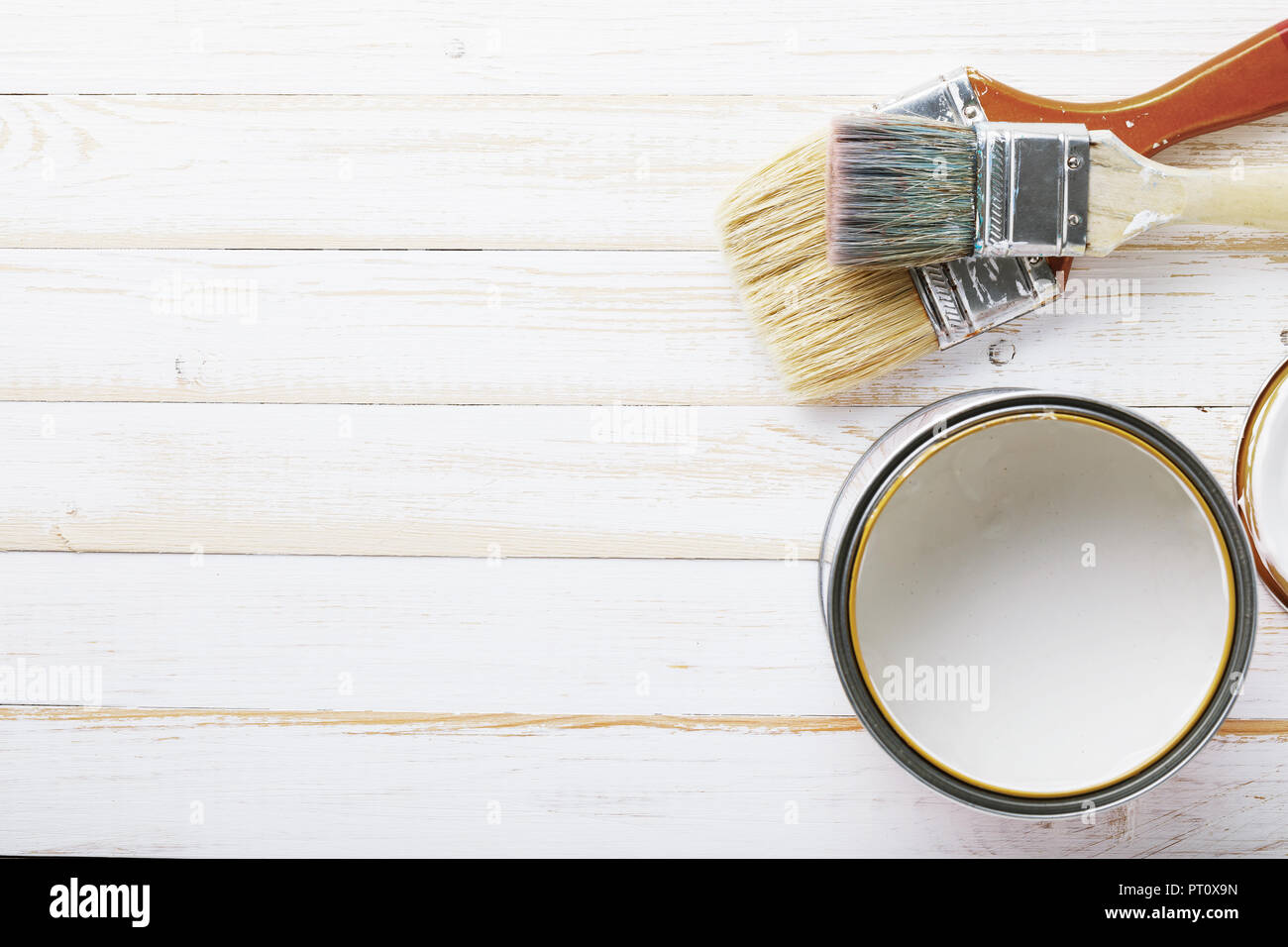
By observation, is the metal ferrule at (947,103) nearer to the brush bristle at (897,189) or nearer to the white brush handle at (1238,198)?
the brush bristle at (897,189)

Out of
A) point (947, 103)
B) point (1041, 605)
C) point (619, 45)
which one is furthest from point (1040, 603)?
point (619, 45)

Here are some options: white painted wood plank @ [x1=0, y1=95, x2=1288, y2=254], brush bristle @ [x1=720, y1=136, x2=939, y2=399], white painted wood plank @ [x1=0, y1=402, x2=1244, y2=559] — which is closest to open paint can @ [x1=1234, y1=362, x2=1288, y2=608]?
white painted wood plank @ [x1=0, y1=402, x2=1244, y2=559]

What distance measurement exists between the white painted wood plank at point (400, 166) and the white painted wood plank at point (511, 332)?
0.06 feet

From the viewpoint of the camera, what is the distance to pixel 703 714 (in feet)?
2.41

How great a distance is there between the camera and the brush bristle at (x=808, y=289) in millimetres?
673

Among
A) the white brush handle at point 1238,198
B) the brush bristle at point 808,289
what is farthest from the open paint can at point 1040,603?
the white brush handle at point 1238,198

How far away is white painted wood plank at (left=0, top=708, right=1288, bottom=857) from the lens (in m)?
0.73

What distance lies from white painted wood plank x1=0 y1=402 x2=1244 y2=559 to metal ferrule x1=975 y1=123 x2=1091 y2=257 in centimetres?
16

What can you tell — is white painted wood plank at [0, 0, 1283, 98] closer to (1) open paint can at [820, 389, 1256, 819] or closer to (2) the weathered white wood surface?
(2) the weathered white wood surface

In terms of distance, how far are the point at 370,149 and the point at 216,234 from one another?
0.14m

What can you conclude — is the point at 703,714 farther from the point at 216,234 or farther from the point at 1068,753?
the point at 216,234

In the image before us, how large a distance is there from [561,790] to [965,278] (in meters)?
0.52

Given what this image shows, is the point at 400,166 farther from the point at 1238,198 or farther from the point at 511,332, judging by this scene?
the point at 1238,198
